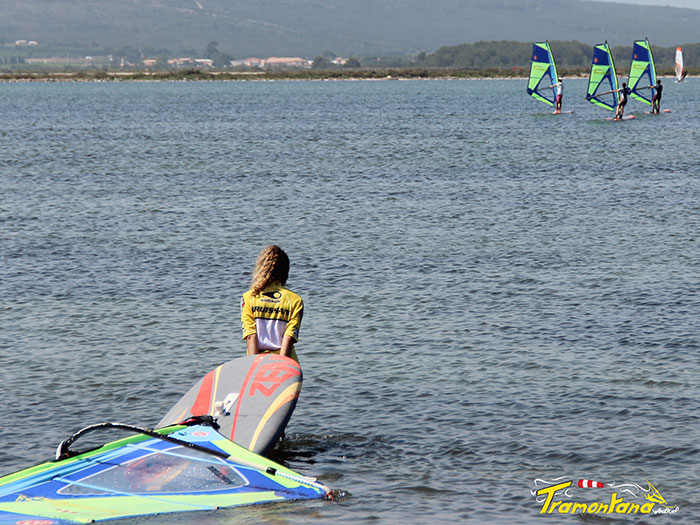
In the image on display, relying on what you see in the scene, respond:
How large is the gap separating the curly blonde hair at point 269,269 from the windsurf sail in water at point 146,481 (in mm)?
1682

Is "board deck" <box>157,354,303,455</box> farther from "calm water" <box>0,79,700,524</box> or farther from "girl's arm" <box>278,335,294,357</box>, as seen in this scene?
"calm water" <box>0,79,700,524</box>

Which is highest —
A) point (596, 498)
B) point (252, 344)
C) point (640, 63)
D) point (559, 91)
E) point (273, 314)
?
point (640, 63)

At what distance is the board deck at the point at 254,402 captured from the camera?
1030 cm

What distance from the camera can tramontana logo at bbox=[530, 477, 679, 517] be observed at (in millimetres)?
9562

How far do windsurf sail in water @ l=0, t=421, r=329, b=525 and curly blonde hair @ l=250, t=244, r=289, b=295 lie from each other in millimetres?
1682

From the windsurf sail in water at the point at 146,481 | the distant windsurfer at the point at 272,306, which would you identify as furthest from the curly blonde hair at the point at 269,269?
the windsurf sail in water at the point at 146,481

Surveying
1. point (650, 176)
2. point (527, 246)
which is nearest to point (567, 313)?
point (527, 246)

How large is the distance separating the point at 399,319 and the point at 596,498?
7.35 metres

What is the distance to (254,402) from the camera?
10.5 metres

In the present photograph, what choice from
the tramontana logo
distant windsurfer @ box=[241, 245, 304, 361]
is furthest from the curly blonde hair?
the tramontana logo

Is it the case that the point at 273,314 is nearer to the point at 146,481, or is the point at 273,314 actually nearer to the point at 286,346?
the point at 286,346

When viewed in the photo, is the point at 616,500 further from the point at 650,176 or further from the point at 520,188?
the point at 650,176

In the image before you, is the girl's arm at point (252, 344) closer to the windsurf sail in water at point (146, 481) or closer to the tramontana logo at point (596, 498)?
the windsurf sail in water at point (146, 481)

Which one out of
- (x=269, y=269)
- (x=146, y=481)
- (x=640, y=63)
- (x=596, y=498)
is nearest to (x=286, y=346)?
(x=269, y=269)
